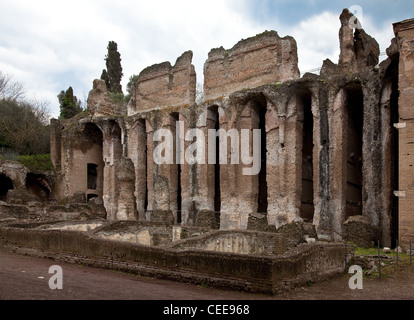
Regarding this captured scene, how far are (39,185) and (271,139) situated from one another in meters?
17.6

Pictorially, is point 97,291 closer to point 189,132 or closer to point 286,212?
point 286,212

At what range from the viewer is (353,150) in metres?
19.4

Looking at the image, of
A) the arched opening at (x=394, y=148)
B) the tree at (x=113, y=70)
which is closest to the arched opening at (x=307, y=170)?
the arched opening at (x=394, y=148)

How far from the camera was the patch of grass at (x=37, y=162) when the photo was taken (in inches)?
1049

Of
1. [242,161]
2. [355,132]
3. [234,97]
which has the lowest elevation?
[242,161]

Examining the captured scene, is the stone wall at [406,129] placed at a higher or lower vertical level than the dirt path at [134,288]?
higher

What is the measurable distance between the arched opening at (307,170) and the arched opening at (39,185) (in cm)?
1697

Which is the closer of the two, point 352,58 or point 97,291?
point 97,291

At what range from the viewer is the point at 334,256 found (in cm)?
863

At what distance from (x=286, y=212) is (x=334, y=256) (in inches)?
353

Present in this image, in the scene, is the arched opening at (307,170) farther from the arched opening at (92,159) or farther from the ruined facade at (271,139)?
the arched opening at (92,159)

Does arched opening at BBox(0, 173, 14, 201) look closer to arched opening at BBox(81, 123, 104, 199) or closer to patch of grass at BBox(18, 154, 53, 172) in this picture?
patch of grass at BBox(18, 154, 53, 172)
